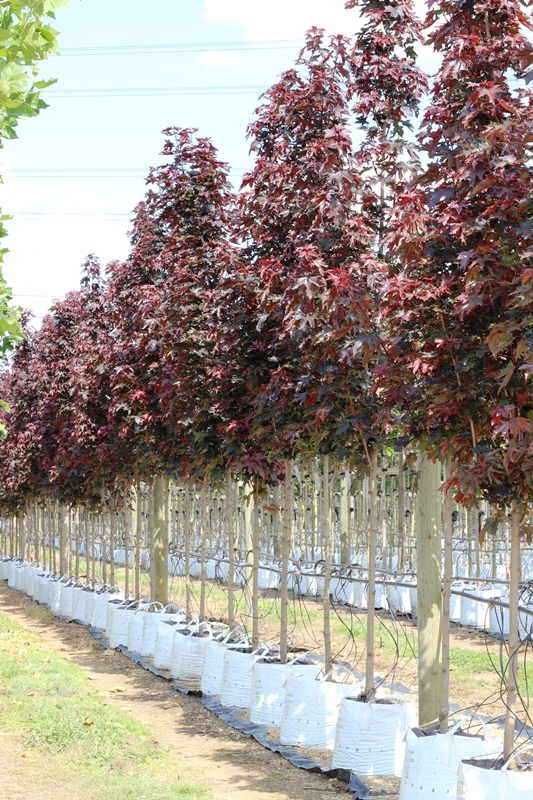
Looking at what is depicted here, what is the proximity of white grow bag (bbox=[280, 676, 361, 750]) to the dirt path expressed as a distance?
0.27 m

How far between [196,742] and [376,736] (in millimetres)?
2321

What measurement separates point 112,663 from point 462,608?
6.35 meters

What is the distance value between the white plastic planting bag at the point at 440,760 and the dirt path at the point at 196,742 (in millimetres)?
1246

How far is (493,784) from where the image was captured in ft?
17.6

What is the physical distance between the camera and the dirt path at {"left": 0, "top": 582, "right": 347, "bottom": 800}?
732 centimetres

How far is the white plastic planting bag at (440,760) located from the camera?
591 cm

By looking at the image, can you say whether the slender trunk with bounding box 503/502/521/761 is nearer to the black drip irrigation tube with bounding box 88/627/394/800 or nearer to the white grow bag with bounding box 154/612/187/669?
the black drip irrigation tube with bounding box 88/627/394/800

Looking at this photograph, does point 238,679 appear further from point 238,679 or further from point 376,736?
point 376,736

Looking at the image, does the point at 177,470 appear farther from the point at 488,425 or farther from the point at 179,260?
the point at 488,425

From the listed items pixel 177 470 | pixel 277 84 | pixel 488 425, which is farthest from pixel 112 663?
pixel 488 425

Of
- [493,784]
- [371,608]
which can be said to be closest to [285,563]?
[371,608]

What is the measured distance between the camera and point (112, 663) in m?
13.6

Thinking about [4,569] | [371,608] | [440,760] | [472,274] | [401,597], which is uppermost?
[472,274]

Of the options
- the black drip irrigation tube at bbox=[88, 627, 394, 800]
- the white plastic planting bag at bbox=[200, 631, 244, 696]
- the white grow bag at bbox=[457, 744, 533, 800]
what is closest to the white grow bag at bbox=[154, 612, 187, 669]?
the black drip irrigation tube at bbox=[88, 627, 394, 800]
